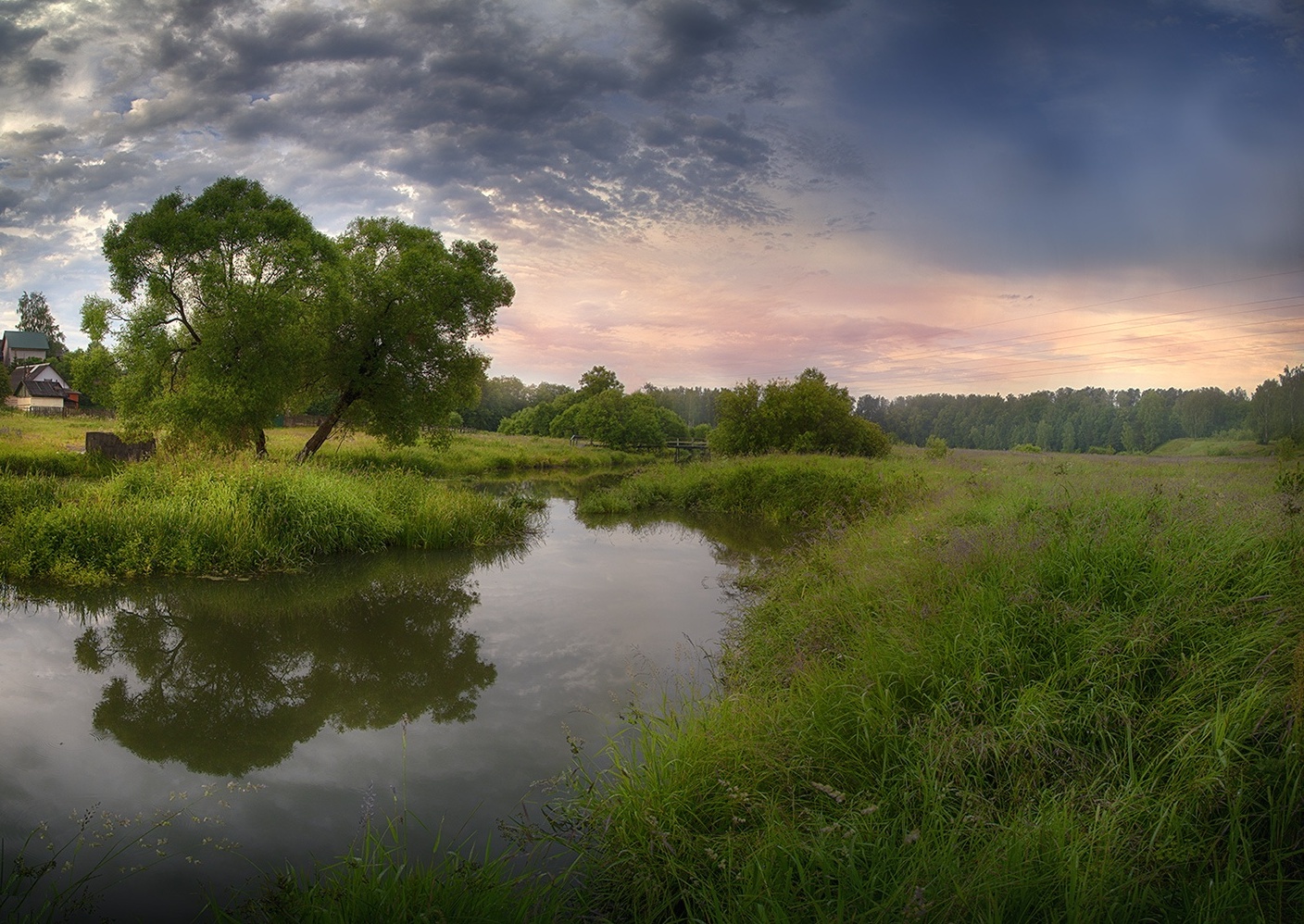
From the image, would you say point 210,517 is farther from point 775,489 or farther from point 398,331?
point 775,489

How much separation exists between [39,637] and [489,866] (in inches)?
305

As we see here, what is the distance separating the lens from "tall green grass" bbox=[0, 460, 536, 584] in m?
10.1

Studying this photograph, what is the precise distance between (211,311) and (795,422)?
855 inches

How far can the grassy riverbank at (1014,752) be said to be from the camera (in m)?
2.74

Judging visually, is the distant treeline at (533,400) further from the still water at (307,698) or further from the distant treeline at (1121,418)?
the still water at (307,698)

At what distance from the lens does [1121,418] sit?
49.2 ft

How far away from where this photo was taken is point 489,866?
3377 mm

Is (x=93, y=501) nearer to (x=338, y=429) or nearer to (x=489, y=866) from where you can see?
(x=489, y=866)

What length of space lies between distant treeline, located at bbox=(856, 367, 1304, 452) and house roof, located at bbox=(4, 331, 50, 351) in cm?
8865

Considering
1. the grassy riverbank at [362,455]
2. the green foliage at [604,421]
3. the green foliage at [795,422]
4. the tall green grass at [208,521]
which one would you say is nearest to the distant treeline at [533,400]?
the green foliage at [604,421]

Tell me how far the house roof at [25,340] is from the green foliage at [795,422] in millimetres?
79213

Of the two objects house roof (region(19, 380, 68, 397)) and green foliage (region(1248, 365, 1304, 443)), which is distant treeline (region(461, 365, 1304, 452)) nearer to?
green foliage (region(1248, 365, 1304, 443))

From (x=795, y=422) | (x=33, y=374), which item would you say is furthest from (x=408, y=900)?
(x=33, y=374)

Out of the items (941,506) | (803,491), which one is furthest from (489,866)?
(803,491)
